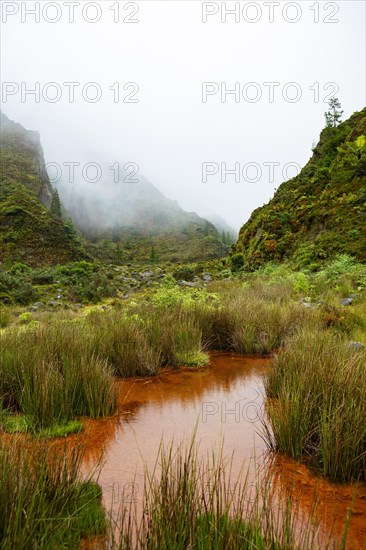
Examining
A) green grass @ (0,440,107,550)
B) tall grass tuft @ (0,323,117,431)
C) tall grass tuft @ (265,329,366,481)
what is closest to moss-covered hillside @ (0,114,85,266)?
tall grass tuft @ (0,323,117,431)

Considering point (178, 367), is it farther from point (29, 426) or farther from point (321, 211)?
point (321, 211)

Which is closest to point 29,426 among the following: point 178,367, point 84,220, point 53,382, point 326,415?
point 53,382

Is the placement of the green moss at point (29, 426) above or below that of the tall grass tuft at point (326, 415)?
below

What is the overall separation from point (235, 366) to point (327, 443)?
317 cm

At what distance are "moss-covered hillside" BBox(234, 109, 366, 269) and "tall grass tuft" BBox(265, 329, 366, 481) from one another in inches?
482

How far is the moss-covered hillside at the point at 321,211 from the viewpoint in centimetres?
1672

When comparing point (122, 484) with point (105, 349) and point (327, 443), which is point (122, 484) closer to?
point (327, 443)

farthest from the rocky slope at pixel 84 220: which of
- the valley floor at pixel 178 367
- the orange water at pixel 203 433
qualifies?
the orange water at pixel 203 433

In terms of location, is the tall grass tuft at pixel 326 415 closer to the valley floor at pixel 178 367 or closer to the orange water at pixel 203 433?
the valley floor at pixel 178 367

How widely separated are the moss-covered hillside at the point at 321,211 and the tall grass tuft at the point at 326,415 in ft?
40.2

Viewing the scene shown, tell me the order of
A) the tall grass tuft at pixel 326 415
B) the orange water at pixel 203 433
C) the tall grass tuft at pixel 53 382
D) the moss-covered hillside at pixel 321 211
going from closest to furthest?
the orange water at pixel 203 433 → the tall grass tuft at pixel 326 415 → the tall grass tuft at pixel 53 382 → the moss-covered hillside at pixel 321 211

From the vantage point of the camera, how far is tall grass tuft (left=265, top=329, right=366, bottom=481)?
283 centimetres

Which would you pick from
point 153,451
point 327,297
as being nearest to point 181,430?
point 153,451

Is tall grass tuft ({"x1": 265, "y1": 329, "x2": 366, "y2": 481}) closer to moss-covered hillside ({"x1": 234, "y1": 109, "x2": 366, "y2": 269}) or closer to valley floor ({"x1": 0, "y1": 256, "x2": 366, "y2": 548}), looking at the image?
valley floor ({"x1": 0, "y1": 256, "x2": 366, "y2": 548})
